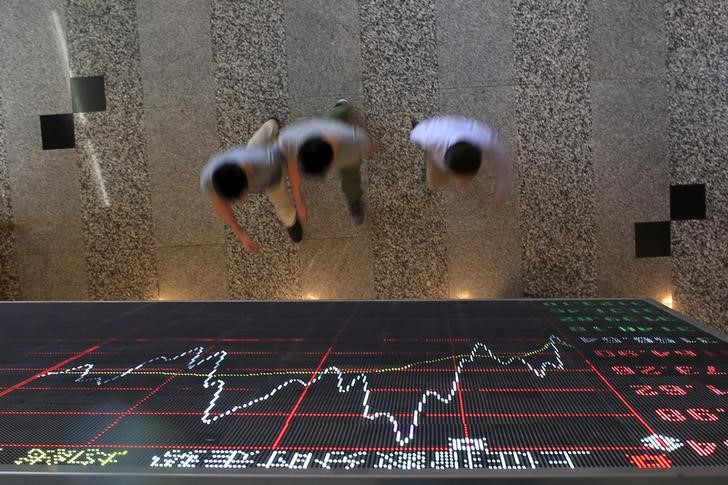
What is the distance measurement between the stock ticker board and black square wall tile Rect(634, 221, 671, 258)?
42.9 inches

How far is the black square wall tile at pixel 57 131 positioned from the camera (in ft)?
11.4

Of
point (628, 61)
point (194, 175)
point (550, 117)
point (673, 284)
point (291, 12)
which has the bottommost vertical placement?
point (673, 284)

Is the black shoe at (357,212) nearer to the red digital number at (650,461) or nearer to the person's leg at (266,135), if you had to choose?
the person's leg at (266,135)

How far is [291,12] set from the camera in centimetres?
332

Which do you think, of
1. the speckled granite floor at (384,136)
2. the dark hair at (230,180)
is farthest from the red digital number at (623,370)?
the speckled granite floor at (384,136)

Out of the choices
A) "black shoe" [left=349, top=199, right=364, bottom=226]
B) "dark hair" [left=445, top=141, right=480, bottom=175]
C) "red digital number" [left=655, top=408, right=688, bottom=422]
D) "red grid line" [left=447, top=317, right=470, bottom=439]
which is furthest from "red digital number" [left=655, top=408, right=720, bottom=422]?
"black shoe" [left=349, top=199, right=364, bottom=226]

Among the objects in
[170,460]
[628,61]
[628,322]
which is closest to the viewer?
[170,460]

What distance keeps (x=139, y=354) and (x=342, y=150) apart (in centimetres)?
125

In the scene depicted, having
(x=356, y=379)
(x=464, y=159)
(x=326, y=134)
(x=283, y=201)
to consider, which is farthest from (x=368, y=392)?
(x=283, y=201)

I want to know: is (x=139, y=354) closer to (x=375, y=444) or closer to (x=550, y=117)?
(x=375, y=444)

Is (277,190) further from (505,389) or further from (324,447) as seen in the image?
(324,447)

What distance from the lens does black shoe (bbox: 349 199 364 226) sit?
3.17 metres

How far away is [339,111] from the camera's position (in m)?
3.14

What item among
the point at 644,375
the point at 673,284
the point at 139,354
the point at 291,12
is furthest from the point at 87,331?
the point at 673,284
